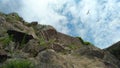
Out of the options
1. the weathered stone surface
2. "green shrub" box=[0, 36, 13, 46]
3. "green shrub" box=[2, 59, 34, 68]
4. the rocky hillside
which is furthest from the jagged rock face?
"green shrub" box=[2, 59, 34, 68]

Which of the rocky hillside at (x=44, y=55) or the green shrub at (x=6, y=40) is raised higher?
the green shrub at (x=6, y=40)

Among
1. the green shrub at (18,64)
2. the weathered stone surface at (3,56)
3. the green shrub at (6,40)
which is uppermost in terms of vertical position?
the green shrub at (6,40)

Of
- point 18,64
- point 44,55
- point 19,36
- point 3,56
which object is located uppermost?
point 19,36

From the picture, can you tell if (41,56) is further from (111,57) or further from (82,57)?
(111,57)

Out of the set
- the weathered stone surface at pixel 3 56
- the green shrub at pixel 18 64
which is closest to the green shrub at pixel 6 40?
the weathered stone surface at pixel 3 56

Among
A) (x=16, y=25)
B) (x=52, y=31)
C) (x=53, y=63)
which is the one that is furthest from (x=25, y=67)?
(x=52, y=31)

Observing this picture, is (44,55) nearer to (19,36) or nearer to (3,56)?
(3,56)

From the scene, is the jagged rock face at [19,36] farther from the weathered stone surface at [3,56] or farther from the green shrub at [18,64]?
the green shrub at [18,64]

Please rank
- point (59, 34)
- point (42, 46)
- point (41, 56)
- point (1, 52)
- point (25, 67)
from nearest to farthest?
point (25, 67) → point (41, 56) → point (1, 52) → point (42, 46) → point (59, 34)

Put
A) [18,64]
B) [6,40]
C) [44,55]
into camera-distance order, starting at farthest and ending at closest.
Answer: [6,40] → [44,55] → [18,64]

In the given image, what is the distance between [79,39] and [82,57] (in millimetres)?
18382

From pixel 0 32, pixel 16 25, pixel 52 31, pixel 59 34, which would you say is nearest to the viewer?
pixel 0 32

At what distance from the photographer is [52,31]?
39750mm

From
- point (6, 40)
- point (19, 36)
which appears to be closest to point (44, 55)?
point (6, 40)
